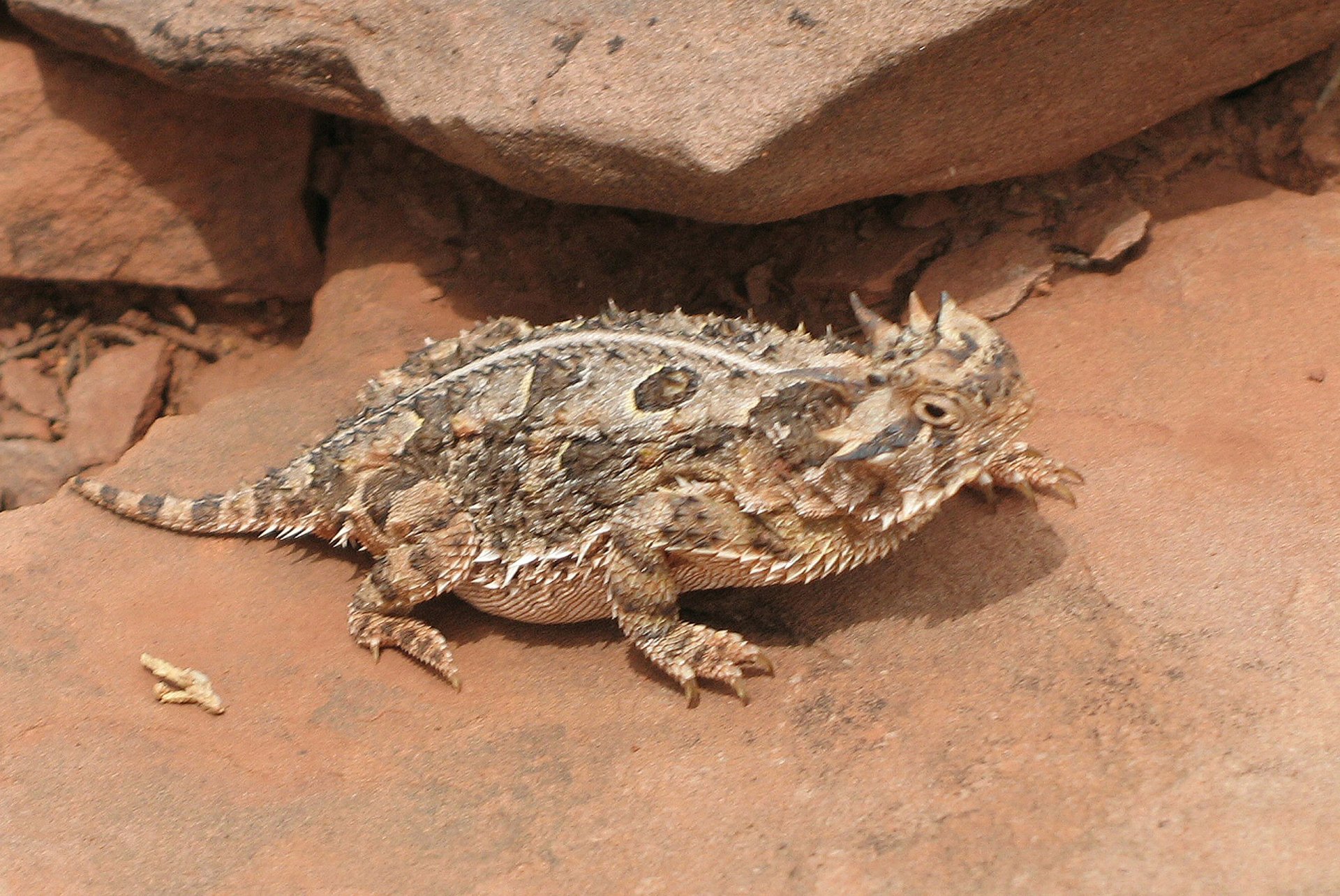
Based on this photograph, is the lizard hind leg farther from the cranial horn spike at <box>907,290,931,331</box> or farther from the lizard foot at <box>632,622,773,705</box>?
the cranial horn spike at <box>907,290,931,331</box>

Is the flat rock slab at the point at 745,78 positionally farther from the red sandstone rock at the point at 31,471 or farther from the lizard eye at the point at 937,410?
the red sandstone rock at the point at 31,471

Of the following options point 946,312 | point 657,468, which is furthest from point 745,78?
point 657,468

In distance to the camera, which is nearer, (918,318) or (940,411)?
(940,411)

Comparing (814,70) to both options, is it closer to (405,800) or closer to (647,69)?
(647,69)

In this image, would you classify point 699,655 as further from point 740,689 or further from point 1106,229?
point 1106,229

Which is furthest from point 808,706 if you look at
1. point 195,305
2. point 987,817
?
point 195,305

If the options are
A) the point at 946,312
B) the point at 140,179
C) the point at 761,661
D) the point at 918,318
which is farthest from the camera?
the point at 140,179

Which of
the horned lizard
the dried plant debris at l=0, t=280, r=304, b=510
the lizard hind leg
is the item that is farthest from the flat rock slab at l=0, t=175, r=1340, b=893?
the dried plant debris at l=0, t=280, r=304, b=510
